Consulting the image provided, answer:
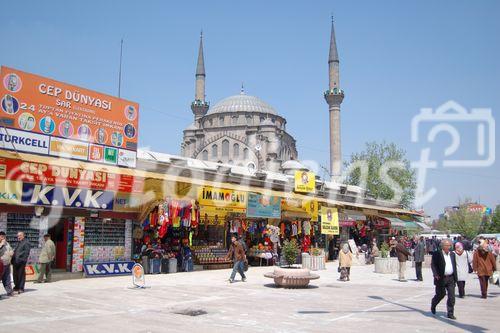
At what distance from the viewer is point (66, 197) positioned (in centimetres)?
1525

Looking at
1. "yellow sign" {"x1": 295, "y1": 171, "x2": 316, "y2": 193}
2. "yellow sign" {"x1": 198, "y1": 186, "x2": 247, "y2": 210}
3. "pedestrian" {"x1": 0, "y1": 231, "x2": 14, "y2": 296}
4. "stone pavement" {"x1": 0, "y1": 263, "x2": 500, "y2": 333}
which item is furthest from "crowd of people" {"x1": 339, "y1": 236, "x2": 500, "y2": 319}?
"pedestrian" {"x1": 0, "y1": 231, "x2": 14, "y2": 296}

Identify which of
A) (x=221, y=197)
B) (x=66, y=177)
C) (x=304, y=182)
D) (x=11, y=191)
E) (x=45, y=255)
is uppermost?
(x=304, y=182)

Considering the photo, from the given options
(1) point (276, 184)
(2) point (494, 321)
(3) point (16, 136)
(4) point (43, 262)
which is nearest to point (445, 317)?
(2) point (494, 321)

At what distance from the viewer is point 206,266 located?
20391 mm

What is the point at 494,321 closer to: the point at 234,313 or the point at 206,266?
the point at 234,313

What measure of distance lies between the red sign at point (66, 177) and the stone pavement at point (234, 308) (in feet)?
10.3

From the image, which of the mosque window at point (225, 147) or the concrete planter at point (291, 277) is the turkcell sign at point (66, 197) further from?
the mosque window at point (225, 147)

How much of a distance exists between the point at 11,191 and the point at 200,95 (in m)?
70.3

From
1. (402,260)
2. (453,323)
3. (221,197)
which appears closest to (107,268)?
(221,197)

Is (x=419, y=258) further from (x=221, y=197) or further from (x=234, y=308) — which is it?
(x=234, y=308)

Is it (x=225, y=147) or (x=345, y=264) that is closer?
(x=345, y=264)

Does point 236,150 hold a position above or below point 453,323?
above

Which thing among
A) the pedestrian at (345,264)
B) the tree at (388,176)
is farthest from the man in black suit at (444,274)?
the tree at (388,176)

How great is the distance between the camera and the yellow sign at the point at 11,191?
13.7 m
